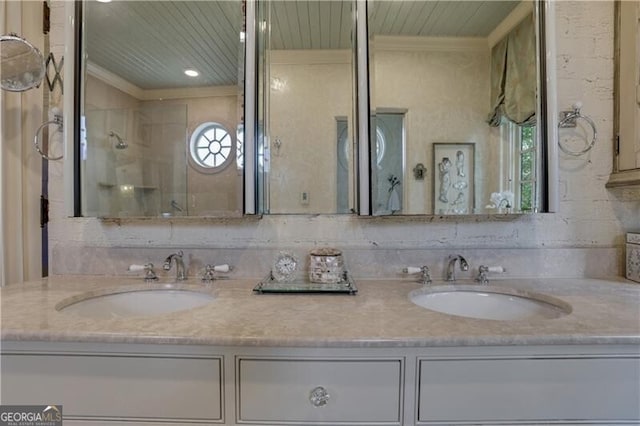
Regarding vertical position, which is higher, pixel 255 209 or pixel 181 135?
pixel 181 135

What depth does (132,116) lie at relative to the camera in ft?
4.24

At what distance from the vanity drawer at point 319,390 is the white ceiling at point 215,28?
3.47 feet

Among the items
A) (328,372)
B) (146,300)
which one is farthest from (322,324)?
(146,300)

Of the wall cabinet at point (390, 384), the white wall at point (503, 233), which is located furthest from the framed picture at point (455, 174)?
the wall cabinet at point (390, 384)

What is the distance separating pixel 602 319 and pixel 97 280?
170cm

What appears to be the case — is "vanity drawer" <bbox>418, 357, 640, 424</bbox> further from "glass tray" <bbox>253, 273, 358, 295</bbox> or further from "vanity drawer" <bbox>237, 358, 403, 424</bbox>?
"glass tray" <bbox>253, 273, 358, 295</bbox>

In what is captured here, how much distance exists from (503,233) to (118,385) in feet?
4.64

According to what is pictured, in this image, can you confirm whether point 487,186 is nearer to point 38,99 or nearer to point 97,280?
point 97,280

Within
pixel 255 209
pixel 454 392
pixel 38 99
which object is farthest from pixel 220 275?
pixel 38 99

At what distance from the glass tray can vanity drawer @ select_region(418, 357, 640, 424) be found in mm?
386

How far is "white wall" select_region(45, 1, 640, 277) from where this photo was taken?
1.30 meters

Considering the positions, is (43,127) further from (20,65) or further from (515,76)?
(515,76)

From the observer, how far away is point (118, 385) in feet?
2.59

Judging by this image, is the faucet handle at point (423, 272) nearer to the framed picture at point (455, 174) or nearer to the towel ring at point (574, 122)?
the framed picture at point (455, 174)
